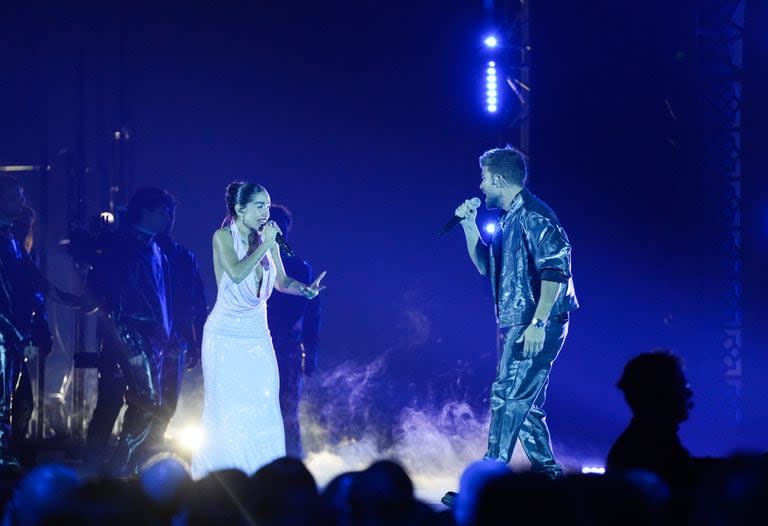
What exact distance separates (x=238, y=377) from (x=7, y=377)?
6.49 feet

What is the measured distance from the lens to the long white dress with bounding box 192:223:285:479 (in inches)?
271

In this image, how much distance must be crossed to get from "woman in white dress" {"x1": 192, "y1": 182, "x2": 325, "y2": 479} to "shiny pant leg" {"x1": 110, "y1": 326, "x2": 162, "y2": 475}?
1364 mm

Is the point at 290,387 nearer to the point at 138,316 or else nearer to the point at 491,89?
the point at 138,316

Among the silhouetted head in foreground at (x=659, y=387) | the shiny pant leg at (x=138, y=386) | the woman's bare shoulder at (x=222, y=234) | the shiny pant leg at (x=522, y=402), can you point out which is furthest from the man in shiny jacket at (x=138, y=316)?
the silhouetted head in foreground at (x=659, y=387)

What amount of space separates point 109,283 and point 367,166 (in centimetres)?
321

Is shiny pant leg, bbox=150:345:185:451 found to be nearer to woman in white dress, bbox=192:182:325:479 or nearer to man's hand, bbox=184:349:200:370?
man's hand, bbox=184:349:200:370

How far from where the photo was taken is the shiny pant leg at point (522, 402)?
21.1 ft

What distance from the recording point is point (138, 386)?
8.19m

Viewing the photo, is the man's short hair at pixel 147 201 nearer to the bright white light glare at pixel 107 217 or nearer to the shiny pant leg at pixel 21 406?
the bright white light glare at pixel 107 217

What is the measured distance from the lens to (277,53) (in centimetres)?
1070

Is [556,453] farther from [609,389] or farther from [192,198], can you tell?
[192,198]

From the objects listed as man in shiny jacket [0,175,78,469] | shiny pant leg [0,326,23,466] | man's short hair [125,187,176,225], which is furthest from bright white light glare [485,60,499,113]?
shiny pant leg [0,326,23,466]

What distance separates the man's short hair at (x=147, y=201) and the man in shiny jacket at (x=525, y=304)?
2.64 m

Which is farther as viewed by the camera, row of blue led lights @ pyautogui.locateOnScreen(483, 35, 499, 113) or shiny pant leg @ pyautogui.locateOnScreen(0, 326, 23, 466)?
row of blue led lights @ pyautogui.locateOnScreen(483, 35, 499, 113)
